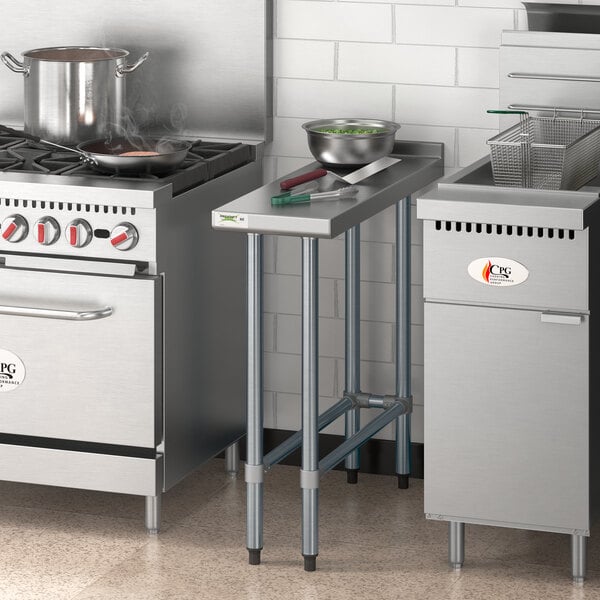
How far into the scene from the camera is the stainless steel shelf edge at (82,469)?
3.99 m

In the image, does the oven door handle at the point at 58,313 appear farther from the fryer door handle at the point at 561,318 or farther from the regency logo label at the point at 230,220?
the fryer door handle at the point at 561,318

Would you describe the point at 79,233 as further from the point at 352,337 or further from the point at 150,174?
the point at 352,337

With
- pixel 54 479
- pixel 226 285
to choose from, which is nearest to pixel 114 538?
pixel 54 479

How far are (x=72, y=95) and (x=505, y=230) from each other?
1.40 m

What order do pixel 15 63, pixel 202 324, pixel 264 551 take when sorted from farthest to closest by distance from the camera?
pixel 15 63
pixel 202 324
pixel 264 551

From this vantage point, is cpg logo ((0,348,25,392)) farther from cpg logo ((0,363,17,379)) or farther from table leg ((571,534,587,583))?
→ table leg ((571,534,587,583))

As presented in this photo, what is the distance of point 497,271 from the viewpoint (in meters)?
3.56

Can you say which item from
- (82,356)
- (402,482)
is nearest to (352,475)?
(402,482)

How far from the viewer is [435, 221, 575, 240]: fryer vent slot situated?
349 cm

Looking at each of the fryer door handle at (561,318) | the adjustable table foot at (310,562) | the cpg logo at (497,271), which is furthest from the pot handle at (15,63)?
the fryer door handle at (561,318)

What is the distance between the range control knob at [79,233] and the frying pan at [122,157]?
183mm

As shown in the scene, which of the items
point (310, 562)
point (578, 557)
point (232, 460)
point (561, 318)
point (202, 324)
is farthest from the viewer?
point (232, 460)

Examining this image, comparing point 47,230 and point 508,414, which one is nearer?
point 508,414

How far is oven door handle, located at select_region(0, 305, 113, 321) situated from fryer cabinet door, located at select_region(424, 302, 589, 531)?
856 mm
